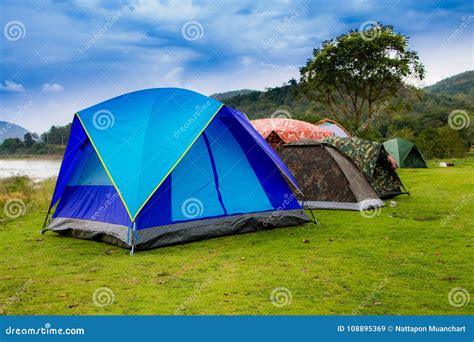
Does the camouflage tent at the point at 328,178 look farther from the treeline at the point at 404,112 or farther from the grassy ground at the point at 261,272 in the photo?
the treeline at the point at 404,112

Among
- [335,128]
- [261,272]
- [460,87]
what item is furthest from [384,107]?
[460,87]

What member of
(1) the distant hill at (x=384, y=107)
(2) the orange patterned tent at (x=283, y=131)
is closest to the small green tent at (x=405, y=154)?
(1) the distant hill at (x=384, y=107)

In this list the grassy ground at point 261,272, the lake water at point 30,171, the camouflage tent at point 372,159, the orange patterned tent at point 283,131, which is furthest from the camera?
the lake water at point 30,171

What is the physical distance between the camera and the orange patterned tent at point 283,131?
1220 cm

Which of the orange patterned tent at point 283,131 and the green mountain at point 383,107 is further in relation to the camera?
the green mountain at point 383,107

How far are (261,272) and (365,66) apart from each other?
20.8 m

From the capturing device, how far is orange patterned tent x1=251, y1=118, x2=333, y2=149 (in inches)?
480

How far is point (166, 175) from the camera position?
19.6ft

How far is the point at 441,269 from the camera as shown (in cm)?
506

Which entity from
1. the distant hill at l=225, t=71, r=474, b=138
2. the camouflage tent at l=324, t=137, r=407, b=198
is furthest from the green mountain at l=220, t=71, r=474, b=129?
the camouflage tent at l=324, t=137, r=407, b=198

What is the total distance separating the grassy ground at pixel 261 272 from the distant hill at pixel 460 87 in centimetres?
6045

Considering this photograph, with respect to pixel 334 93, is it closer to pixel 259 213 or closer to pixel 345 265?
pixel 259 213

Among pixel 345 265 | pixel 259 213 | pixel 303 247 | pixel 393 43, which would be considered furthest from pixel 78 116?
pixel 393 43

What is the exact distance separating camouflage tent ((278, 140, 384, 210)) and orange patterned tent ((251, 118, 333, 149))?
2457 mm
